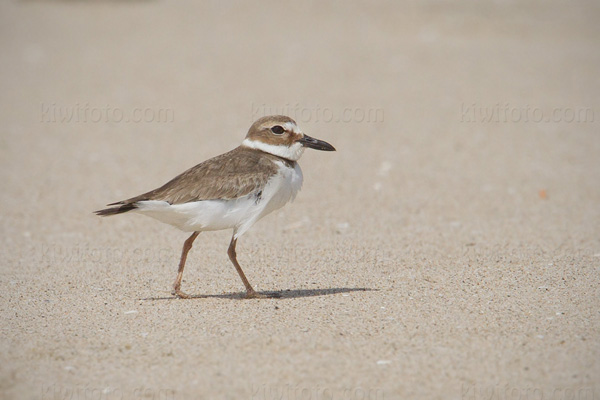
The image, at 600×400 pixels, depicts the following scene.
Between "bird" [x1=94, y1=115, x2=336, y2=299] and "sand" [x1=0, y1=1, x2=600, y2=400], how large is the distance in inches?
28.9

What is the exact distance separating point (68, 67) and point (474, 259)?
39.7 feet

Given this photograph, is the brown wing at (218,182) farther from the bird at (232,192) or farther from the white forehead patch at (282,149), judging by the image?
the white forehead patch at (282,149)

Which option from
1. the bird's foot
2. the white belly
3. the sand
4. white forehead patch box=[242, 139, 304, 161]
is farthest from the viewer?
white forehead patch box=[242, 139, 304, 161]

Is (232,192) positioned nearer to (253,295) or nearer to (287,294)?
(253,295)

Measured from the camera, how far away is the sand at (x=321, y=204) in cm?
500

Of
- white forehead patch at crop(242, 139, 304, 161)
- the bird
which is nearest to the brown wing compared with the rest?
the bird

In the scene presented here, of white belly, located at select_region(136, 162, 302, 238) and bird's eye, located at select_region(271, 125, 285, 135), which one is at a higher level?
bird's eye, located at select_region(271, 125, 285, 135)

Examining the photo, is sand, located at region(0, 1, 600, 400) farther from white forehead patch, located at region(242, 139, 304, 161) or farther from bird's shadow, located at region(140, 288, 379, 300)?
white forehead patch, located at region(242, 139, 304, 161)

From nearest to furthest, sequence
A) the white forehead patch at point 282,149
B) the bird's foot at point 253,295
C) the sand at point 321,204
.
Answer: the sand at point 321,204 < the bird's foot at point 253,295 < the white forehead patch at point 282,149

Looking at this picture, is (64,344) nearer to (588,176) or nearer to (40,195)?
(40,195)

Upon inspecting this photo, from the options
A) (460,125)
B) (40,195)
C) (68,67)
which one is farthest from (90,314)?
(68,67)

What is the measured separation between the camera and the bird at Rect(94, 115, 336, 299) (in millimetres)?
5934

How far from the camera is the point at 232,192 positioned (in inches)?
236

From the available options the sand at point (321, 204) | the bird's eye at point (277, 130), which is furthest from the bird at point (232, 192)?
the sand at point (321, 204)
